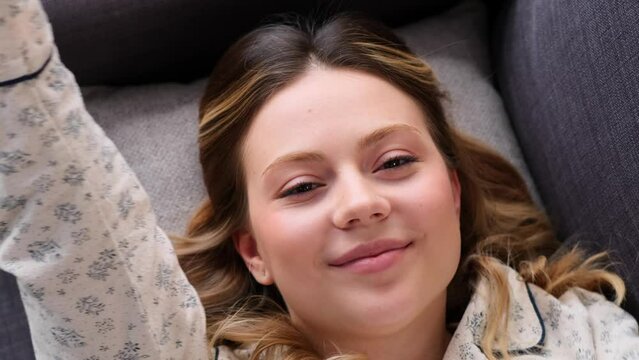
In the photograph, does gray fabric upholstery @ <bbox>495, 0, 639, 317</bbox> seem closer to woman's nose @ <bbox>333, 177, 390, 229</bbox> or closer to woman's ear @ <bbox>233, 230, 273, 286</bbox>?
woman's nose @ <bbox>333, 177, 390, 229</bbox>

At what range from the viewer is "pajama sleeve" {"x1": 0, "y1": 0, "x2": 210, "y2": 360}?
2.31 ft

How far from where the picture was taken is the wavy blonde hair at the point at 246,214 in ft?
3.68

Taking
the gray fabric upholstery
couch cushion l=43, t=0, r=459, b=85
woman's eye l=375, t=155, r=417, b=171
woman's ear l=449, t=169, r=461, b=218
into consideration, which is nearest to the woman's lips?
woman's eye l=375, t=155, r=417, b=171

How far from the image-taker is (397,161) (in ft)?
3.43

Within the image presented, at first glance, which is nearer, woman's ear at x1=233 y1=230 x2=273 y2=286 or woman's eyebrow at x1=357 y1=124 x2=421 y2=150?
woman's eyebrow at x1=357 y1=124 x2=421 y2=150

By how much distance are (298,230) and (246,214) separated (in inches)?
6.5

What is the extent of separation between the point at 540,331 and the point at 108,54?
85 cm

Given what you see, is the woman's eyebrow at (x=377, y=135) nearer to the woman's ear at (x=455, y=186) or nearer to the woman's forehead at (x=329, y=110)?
the woman's forehead at (x=329, y=110)

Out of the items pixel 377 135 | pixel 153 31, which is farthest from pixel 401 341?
pixel 153 31

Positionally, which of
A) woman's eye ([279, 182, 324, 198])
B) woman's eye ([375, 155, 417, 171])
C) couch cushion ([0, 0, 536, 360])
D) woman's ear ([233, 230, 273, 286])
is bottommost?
woman's ear ([233, 230, 273, 286])

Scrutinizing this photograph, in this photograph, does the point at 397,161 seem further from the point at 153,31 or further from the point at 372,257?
the point at 153,31

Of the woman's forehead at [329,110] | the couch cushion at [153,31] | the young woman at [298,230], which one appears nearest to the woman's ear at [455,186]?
the young woman at [298,230]

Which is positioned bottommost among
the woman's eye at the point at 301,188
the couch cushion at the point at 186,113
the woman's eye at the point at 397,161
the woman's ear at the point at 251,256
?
the woman's ear at the point at 251,256

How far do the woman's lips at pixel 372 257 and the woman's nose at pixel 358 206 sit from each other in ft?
0.11
